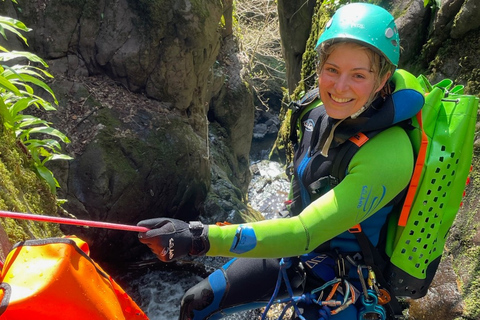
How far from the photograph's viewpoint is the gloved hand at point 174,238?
1.59 m

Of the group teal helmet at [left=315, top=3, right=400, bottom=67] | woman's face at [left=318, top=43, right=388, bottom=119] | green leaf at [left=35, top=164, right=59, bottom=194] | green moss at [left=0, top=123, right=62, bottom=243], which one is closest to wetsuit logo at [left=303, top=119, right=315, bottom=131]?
woman's face at [left=318, top=43, right=388, bottom=119]

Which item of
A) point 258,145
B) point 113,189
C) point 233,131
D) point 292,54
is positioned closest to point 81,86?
point 113,189

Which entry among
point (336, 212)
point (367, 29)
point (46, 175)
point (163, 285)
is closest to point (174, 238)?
point (336, 212)

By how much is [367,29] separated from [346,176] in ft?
2.37

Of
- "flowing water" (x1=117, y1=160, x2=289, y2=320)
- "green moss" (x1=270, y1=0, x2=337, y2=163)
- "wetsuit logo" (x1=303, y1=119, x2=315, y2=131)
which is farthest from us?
"flowing water" (x1=117, y1=160, x2=289, y2=320)

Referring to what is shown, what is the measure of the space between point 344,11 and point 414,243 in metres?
1.30

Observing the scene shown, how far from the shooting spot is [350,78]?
176 centimetres

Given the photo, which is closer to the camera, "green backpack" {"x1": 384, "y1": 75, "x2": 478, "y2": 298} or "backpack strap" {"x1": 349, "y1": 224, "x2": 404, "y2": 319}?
"green backpack" {"x1": 384, "y1": 75, "x2": 478, "y2": 298}

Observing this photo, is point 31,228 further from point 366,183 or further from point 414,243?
point 414,243

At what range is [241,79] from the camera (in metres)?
11.8

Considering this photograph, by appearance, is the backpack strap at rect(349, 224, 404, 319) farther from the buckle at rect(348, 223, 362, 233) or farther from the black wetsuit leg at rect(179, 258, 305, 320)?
the black wetsuit leg at rect(179, 258, 305, 320)

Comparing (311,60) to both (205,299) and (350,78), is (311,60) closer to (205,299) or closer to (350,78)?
(350,78)

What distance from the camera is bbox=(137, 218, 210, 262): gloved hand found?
5.23 ft

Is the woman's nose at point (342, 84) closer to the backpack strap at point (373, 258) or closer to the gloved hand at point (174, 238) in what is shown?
the backpack strap at point (373, 258)
